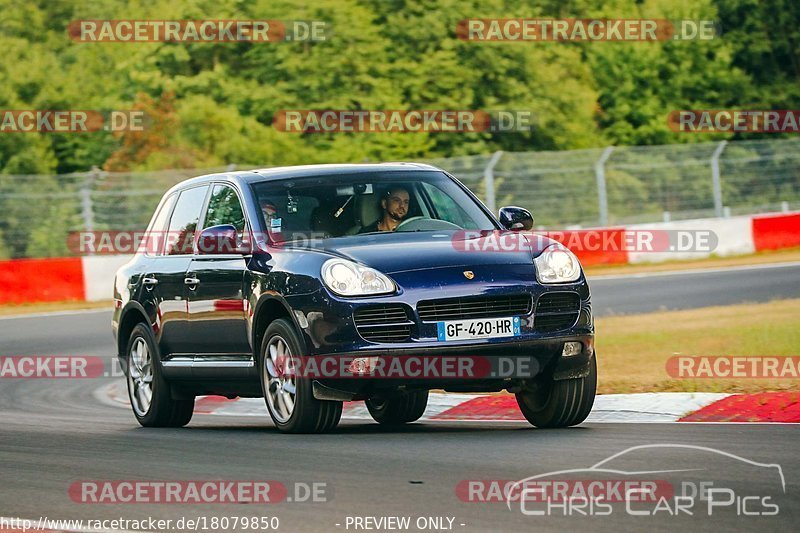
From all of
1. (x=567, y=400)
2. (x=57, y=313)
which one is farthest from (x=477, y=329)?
(x=57, y=313)

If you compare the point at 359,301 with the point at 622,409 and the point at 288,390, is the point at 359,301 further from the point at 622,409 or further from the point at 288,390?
the point at 622,409

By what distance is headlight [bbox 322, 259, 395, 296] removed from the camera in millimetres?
9344

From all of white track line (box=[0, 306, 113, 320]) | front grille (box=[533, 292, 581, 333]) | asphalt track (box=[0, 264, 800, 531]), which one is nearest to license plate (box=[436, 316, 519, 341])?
front grille (box=[533, 292, 581, 333])

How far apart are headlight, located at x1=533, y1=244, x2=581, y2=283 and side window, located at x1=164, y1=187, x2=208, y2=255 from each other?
9.47 ft

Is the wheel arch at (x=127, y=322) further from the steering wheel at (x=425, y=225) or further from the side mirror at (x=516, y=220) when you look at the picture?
the side mirror at (x=516, y=220)

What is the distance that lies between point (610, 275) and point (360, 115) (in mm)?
15137

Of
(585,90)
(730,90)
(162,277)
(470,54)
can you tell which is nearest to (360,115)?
(470,54)

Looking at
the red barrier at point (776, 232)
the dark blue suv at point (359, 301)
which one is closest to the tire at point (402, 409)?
the dark blue suv at point (359, 301)

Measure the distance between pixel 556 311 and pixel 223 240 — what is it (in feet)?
7.48

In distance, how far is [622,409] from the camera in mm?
11164

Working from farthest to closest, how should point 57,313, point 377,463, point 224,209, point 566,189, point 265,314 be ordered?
point 566,189
point 57,313
point 224,209
point 265,314
point 377,463

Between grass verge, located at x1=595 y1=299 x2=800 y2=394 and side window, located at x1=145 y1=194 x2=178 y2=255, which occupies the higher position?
side window, located at x1=145 y1=194 x2=178 y2=255

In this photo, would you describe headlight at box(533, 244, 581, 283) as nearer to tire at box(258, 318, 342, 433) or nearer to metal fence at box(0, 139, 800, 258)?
tire at box(258, 318, 342, 433)

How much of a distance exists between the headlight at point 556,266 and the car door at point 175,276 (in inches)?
109
